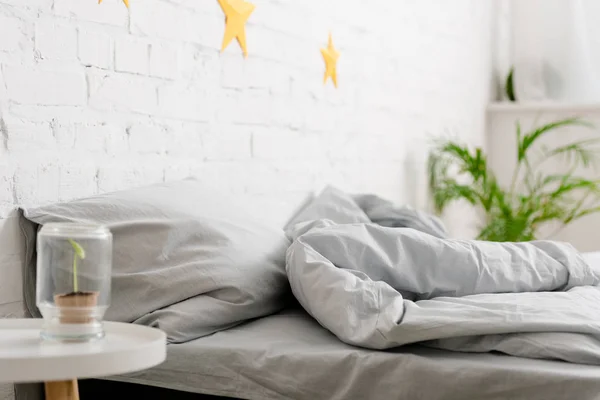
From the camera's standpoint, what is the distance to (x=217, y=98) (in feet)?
8.18

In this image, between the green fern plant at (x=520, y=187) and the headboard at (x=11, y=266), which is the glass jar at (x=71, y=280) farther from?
the green fern plant at (x=520, y=187)

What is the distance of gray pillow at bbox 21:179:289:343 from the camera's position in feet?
5.71

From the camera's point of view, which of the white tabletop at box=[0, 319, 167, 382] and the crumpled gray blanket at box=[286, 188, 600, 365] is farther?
the crumpled gray blanket at box=[286, 188, 600, 365]

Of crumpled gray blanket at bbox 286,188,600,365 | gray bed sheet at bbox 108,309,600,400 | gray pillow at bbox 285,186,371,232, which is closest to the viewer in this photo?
gray bed sheet at bbox 108,309,600,400

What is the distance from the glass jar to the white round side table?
0.03m

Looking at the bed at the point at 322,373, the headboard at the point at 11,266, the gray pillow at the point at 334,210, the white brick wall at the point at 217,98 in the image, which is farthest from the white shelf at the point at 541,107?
the headboard at the point at 11,266

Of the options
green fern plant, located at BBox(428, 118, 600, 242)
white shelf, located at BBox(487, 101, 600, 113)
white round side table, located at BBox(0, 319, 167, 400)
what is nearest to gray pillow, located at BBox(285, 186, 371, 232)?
white round side table, located at BBox(0, 319, 167, 400)

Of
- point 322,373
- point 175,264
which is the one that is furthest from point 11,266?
point 322,373

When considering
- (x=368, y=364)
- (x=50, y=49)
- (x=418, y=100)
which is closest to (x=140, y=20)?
(x=50, y=49)

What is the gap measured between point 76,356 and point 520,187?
3.90 meters

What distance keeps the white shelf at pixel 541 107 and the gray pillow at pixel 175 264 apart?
3050 millimetres

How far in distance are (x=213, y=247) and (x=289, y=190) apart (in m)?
1.03

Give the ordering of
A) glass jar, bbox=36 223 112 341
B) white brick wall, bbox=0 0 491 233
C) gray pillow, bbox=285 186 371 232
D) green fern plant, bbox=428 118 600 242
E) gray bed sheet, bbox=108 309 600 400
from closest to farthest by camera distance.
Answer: glass jar, bbox=36 223 112 341 < gray bed sheet, bbox=108 309 600 400 < white brick wall, bbox=0 0 491 233 < gray pillow, bbox=285 186 371 232 < green fern plant, bbox=428 118 600 242

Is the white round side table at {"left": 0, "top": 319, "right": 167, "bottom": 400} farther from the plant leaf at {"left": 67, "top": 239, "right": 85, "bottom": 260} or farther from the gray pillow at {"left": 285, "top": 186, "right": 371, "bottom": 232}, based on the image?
the gray pillow at {"left": 285, "top": 186, "right": 371, "bottom": 232}
